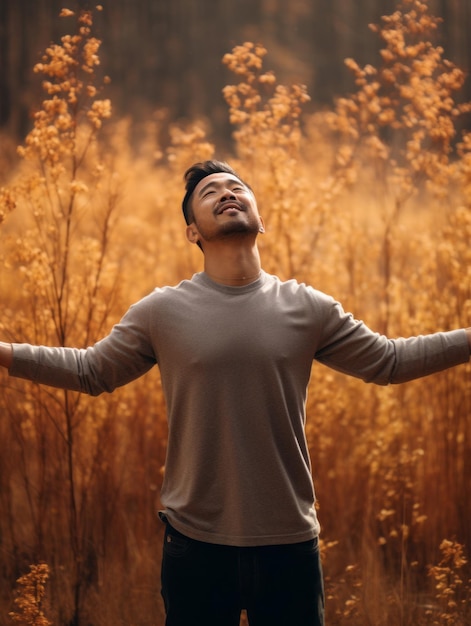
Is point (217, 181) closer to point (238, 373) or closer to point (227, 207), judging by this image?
point (227, 207)

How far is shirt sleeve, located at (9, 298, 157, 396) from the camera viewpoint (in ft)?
5.48

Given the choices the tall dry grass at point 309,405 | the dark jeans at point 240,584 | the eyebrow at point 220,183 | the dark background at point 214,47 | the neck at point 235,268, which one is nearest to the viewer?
the dark jeans at point 240,584

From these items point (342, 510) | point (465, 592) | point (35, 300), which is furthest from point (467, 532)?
point (35, 300)

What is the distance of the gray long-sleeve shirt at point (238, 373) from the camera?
162 centimetres

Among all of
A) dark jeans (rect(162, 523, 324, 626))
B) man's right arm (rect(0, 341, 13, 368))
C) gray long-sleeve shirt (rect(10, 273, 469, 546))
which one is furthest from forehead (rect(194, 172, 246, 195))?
dark jeans (rect(162, 523, 324, 626))

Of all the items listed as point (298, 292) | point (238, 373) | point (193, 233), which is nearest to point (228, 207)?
point (193, 233)

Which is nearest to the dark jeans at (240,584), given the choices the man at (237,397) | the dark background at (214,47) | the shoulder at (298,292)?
the man at (237,397)

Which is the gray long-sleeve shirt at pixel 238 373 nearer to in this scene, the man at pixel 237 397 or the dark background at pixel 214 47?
the man at pixel 237 397

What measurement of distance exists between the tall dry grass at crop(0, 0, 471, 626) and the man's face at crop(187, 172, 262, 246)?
28.5 inches

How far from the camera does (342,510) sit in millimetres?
3041

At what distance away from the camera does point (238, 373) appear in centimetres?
162

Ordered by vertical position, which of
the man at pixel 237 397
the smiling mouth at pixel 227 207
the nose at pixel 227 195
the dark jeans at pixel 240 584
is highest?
the nose at pixel 227 195

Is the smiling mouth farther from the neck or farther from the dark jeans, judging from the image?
the dark jeans

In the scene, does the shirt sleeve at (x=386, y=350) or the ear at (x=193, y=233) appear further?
the ear at (x=193, y=233)
